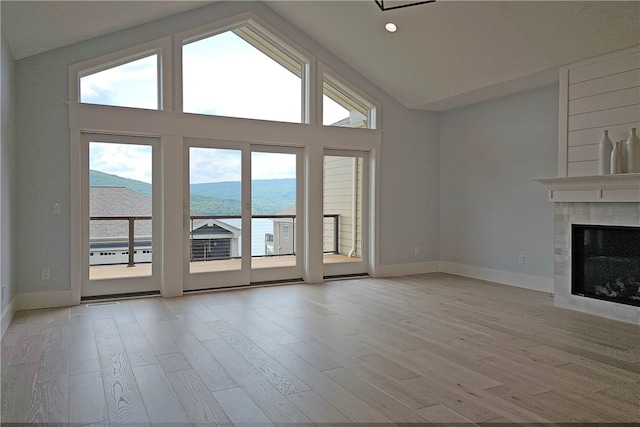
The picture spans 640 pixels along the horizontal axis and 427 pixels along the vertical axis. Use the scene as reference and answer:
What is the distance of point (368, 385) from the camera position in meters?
2.80

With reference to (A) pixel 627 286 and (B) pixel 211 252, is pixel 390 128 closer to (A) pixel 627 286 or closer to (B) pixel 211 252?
(B) pixel 211 252

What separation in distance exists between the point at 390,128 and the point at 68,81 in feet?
14.4

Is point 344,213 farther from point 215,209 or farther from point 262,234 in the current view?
point 215,209

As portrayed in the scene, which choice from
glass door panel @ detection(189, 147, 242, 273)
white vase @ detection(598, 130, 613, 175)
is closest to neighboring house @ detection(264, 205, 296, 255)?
glass door panel @ detection(189, 147, 242, 273)

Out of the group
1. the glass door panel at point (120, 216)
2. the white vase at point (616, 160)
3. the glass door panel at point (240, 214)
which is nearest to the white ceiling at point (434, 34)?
the white vase at point (616, 160)

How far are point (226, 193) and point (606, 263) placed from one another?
4481mm

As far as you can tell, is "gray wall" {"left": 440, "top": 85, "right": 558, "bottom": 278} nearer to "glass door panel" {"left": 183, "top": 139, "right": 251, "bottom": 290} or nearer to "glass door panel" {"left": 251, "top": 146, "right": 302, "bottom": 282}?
"glass door panel" {"left": 251, "top": 146, "right": 302, "bottom": 282}

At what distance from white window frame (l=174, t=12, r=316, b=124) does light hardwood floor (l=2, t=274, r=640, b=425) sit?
8.94ft

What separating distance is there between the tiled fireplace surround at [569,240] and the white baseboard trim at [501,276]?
82 cm

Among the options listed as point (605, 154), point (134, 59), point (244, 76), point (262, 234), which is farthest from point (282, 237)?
point (605, 154)

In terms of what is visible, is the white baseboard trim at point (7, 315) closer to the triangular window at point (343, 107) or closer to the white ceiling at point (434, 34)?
the white ceiling at point (434, 34)

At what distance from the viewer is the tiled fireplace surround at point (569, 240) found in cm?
440

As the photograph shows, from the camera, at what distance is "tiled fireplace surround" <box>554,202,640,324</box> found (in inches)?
173

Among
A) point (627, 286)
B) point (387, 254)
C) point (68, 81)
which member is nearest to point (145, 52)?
point (68, 81)
